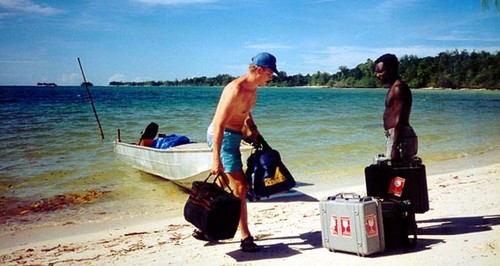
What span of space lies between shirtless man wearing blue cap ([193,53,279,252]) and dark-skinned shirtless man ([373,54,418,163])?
1338 millimetres

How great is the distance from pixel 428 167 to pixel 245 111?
821 centimetres

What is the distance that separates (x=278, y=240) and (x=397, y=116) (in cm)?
196

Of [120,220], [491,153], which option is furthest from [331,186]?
[491,153]

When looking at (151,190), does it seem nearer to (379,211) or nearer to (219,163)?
(219,163)

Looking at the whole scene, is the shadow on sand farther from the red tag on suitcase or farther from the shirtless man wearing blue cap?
the red tag on suitcase

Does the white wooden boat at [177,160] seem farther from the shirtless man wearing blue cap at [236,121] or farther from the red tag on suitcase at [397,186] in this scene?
the red tag on suitcase at [397,186]

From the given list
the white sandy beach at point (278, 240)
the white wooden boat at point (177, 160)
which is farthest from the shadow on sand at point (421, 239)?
the white wooden boat at point (177, 160)

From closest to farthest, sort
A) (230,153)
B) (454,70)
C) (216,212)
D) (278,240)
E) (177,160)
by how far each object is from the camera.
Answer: (216,212)
(230,153)
(278,240)
(177,160)
(454,70)

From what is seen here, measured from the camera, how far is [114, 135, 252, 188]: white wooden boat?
29.7ft

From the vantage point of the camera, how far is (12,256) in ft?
18.3

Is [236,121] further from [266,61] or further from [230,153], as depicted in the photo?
[266,61]

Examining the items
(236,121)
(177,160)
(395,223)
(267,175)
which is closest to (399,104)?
(395,223)

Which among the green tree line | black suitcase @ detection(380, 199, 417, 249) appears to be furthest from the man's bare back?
the green tree line

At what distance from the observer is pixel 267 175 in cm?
484
